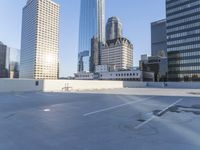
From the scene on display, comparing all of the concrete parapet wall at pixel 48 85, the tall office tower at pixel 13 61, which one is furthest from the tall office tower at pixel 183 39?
the tall office tower at pixel 13 61

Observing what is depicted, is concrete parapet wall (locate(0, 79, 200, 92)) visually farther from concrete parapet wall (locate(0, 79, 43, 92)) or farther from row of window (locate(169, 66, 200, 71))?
row of window (locate(169, 66, 200, 71))

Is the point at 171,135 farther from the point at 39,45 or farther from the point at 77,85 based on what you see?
the point at 39,45

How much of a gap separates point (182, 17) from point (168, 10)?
353 inches

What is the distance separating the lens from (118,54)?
6166 inches

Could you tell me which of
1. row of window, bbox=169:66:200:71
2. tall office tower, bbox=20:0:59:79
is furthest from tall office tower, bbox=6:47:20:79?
row of window, bbox=169:66:200:71

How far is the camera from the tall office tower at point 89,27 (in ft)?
627

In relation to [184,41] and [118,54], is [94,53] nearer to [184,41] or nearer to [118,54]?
[118,54]

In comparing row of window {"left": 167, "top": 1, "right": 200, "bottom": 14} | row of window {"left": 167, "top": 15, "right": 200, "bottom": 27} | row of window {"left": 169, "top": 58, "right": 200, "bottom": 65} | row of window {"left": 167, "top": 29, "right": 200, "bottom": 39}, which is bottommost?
row of window {"left": 169, "top": 58, "right": 200, "bottom": 65}

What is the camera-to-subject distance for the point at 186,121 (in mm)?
6117

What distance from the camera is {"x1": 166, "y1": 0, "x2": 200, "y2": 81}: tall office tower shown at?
8475 cm

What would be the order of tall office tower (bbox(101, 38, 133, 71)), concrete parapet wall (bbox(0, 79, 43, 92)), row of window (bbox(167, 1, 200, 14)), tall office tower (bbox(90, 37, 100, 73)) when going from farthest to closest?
1. tall office tower (bbox(90, 37, 100, 73))
2. tall office tower (bbox(101, 38, 133, 71))
3. row of window (bbox(167, 1, 200, 14))
4. concrete parapet wall (bbox(0, 79, 43, 92))

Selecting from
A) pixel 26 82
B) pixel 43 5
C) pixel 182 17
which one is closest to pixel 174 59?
pixel 182 17

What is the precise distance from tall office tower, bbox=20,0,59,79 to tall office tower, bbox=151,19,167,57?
94.7 m

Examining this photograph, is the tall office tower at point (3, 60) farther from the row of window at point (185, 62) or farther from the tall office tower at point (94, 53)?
the row of window at point (185, 62)
